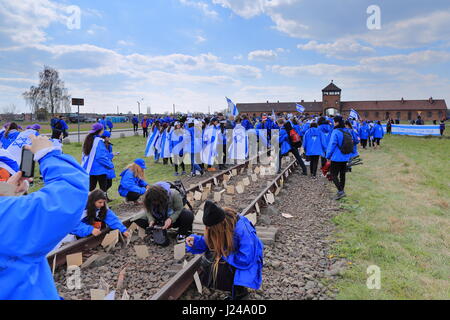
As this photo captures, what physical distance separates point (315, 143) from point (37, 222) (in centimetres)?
1017

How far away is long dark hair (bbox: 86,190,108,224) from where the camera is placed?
5184mm

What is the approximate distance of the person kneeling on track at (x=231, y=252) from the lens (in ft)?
11.1

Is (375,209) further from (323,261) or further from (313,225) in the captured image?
(323,261)

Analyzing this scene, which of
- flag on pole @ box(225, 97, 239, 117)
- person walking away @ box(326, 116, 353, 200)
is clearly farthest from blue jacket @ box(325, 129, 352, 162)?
flag on pole @ box(225, 97, 239, 117)

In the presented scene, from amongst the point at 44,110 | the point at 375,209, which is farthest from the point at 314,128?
the point at 44,110

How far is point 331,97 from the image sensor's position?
93625 millimetres

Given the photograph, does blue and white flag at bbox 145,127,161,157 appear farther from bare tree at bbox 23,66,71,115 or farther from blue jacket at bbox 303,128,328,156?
bare tree at bbox 23,66,71,115

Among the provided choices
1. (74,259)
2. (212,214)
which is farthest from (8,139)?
(212,214)

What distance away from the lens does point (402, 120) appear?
92.6m

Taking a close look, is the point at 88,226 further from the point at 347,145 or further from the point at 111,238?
the point at 347,145

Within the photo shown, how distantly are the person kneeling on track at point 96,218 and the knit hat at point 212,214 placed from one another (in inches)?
100

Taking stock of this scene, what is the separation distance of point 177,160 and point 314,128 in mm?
4896

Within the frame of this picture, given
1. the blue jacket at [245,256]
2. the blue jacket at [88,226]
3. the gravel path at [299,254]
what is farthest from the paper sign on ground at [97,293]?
the blue jacket at [88,226]

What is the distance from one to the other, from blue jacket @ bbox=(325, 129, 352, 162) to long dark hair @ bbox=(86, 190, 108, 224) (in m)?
5.23
